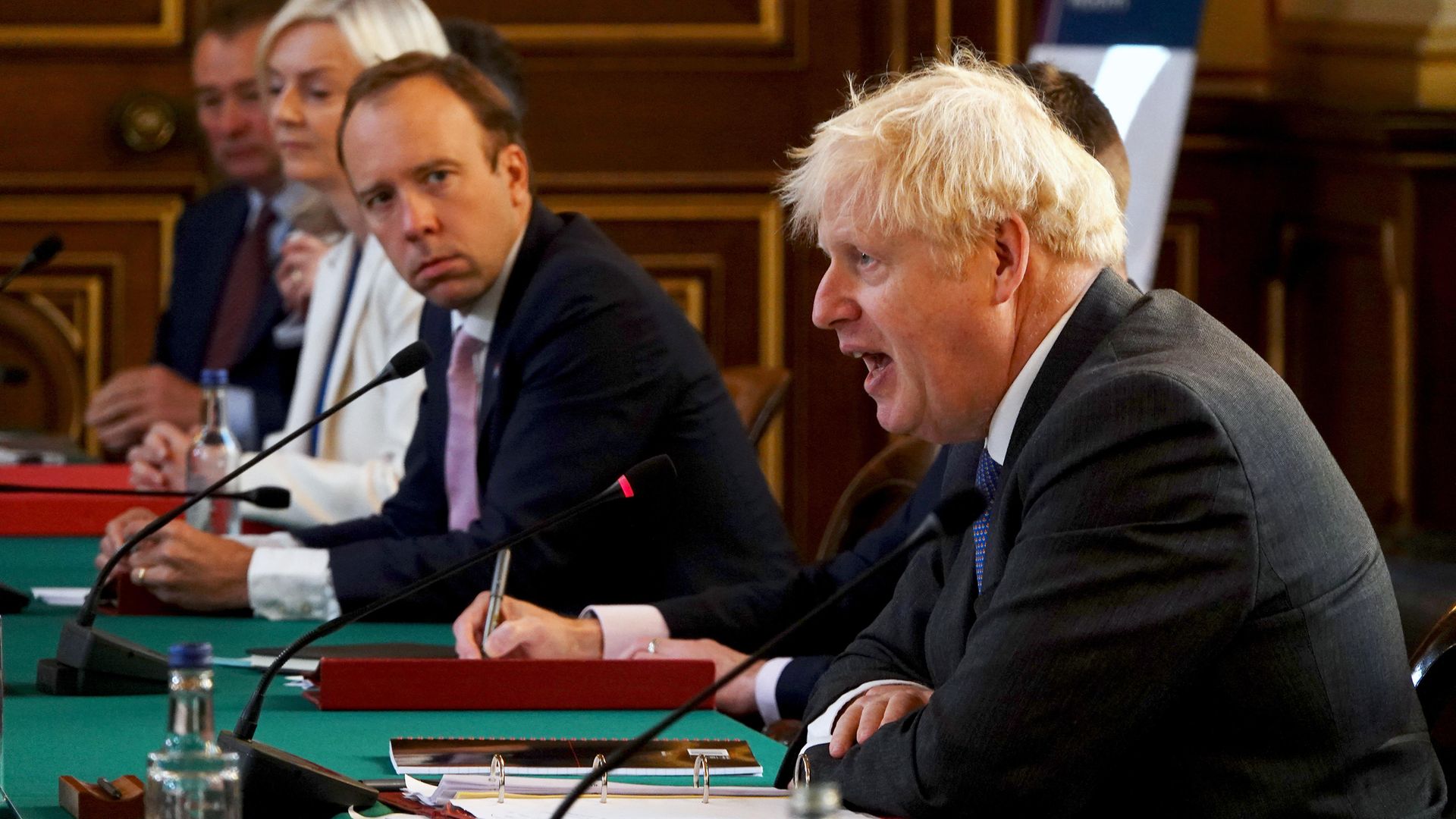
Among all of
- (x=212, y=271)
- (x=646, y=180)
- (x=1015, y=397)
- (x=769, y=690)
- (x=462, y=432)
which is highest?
(x=646, y=180)

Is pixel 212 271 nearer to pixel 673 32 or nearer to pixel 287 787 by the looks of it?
pixel 673 32

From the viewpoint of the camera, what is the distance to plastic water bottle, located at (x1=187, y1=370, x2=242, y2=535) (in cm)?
302

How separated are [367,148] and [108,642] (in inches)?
41.0

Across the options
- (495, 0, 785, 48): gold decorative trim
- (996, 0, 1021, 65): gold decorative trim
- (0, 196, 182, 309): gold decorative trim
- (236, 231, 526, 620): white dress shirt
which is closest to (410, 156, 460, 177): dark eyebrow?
(236, 231, 526, 620): white dress shirt

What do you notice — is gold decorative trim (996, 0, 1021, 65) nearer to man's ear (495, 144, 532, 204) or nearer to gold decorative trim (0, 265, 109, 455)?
gold decorative trim (0, 265, 109, 455)

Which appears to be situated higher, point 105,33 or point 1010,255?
point 105,33

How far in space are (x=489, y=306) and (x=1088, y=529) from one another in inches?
60.8

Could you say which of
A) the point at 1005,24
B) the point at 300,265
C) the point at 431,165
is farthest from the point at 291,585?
the point at 1005,24

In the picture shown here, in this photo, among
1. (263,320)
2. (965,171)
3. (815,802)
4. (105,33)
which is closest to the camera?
(815,802)

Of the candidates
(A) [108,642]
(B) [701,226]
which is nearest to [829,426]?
(B) [701,226]

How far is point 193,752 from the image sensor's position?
1.13 meters

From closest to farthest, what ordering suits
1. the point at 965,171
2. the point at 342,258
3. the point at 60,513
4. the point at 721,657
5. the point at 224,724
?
the point at 965,171
the point at 224,724
the point at 721,657
the point at 60,513
the point at 342,258

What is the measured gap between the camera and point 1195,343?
160cm

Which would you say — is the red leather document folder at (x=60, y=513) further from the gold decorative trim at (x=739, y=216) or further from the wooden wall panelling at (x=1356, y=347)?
the wooden wall panelling at (x=1356, y=347)
